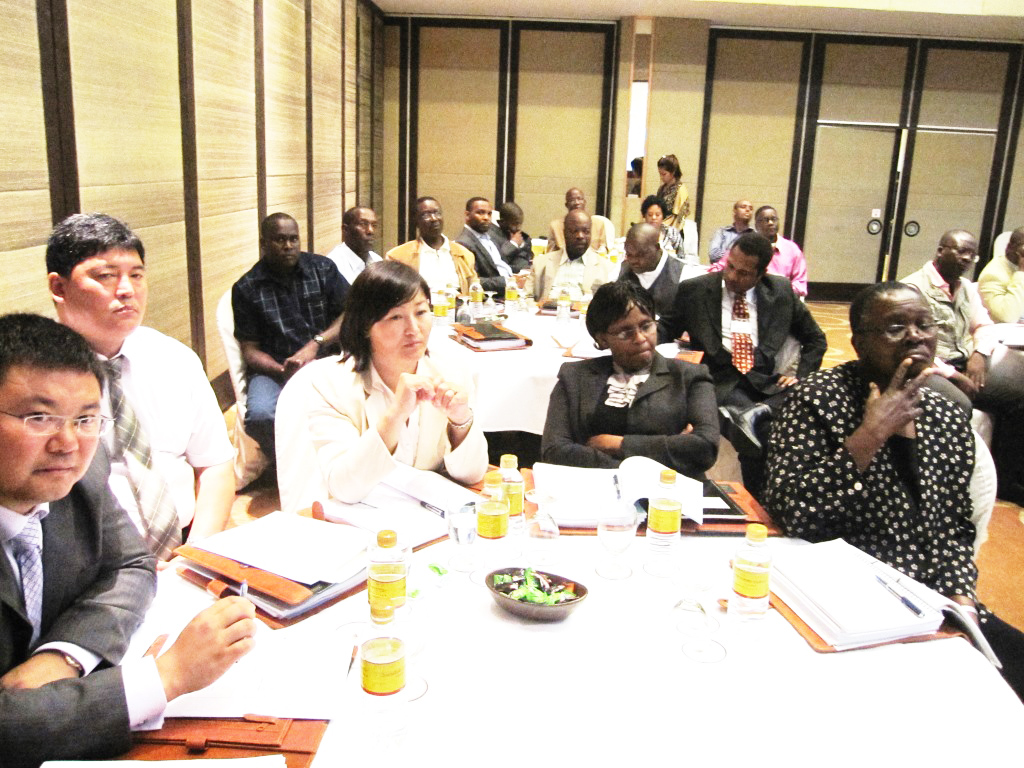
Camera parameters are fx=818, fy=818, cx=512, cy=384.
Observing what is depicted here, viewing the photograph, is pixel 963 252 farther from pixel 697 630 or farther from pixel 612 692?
pixel 612 692

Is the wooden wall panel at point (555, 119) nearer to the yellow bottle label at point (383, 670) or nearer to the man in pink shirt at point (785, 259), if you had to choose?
the man in pink shirt at point (785, 259)

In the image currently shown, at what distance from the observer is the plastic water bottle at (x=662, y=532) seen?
5.87 feet

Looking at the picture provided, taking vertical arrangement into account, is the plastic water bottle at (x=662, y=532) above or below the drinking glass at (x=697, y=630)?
above

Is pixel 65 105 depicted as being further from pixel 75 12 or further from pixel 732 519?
pixel 732 519

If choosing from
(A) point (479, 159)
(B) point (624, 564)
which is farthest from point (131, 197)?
(A) point (479, 159)

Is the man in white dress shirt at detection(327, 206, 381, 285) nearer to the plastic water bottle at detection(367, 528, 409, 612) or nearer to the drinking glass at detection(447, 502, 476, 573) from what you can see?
the drinking glass at detection(447, 502, 476, 573)

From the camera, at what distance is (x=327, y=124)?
7.05 metres

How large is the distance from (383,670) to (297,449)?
1176 mm

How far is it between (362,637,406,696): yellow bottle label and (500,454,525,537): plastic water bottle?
0.66 metres

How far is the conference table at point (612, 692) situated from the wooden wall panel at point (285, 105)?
4.37 meters

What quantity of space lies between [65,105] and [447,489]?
1939mm

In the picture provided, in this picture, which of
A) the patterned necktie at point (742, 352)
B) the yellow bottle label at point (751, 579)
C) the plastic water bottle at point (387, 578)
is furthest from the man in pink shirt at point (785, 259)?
the plastic water bottle at point (387, 578)

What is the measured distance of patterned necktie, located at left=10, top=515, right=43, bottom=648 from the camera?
1325 millimetres

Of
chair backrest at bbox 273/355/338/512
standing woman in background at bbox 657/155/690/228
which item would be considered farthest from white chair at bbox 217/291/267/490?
standing woman in background at bbox 657/155/690/228
